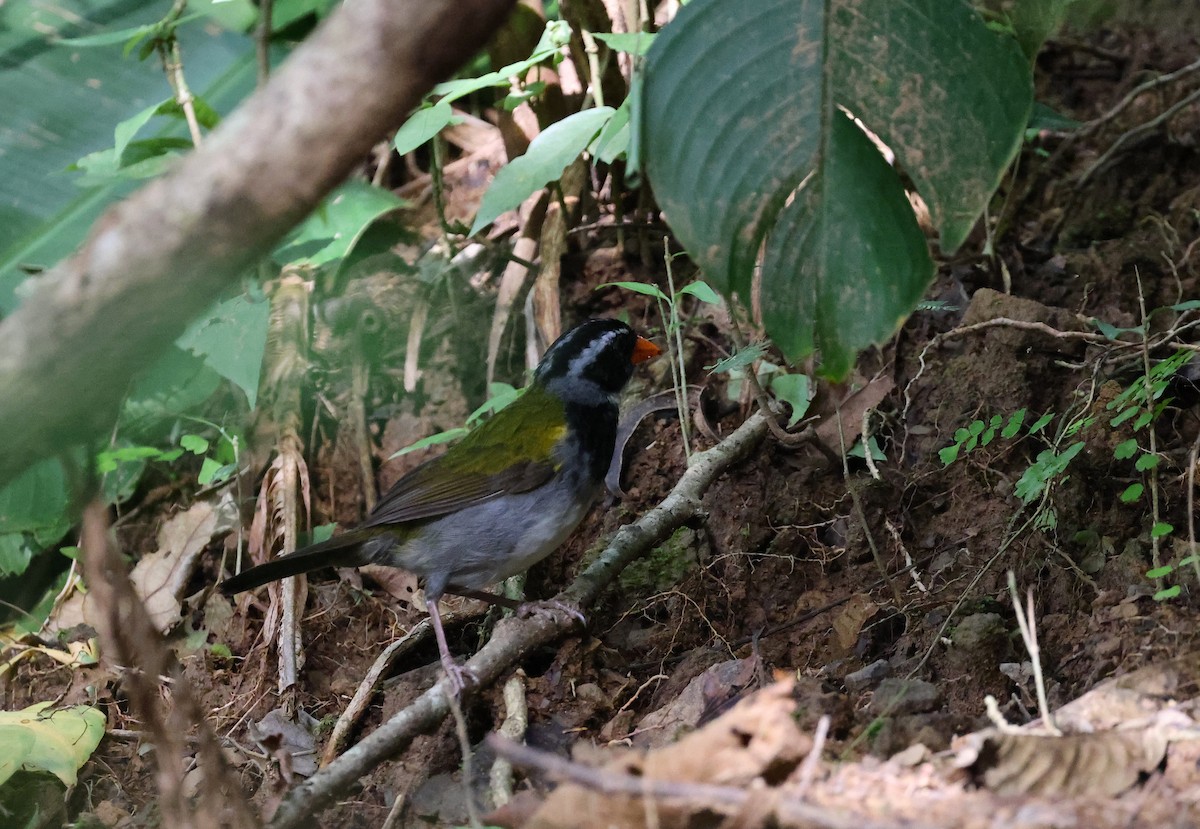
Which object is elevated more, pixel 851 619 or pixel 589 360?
pixel 589 360

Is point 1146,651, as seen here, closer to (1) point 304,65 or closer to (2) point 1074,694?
(2) point 1074,694

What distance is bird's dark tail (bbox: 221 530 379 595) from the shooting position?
3.97 meters

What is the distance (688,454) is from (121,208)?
2.80m

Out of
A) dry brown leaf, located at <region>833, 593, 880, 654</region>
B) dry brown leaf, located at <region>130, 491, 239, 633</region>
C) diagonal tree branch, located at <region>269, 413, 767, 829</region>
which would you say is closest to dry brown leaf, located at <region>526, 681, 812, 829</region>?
diagonal tree branch, located at <region>269, 413, 767, 829</region>

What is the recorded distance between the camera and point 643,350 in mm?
4820

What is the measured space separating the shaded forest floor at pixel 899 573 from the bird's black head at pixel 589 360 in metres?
0.40

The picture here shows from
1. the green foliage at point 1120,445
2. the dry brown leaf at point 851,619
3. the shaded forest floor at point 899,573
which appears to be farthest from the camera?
the dry brown leaf at point 851,619

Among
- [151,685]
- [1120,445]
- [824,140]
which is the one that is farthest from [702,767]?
[1120,445]

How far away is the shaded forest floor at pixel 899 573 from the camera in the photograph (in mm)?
2475

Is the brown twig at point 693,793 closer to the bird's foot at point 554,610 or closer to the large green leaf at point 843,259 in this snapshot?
the large green leaf at point 843,259

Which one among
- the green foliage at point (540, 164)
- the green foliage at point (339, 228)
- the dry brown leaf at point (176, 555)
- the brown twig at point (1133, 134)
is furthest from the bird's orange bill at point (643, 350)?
the brown twig at point (1133, 134)

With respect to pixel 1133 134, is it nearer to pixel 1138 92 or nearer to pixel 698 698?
pixel 1138 92

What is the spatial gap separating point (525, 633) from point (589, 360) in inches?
54.1

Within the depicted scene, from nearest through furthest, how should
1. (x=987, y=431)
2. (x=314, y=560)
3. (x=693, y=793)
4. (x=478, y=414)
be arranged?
(x=693, y=793) < (x=987, y=431) < (x=314, y=560) < (x=478, y=414)
